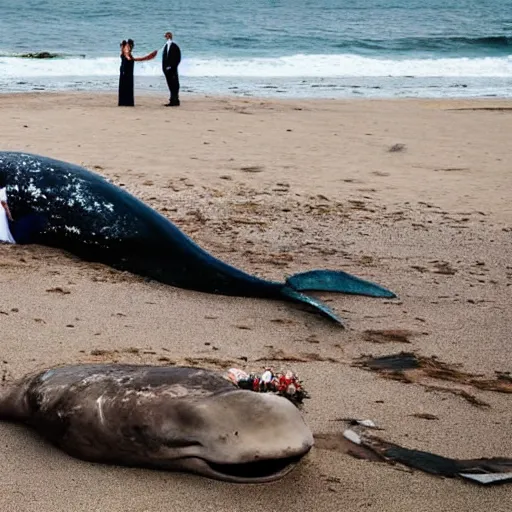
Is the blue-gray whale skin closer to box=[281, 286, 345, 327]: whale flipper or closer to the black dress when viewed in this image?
box=[281, 286, 345, 327]: whale flipper

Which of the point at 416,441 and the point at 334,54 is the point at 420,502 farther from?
the point at 334,54

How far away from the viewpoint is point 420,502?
3.48 metres

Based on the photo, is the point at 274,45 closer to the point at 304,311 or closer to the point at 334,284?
the point at 334,284

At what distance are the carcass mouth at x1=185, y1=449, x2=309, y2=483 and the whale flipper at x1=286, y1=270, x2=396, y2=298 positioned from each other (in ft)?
8.19

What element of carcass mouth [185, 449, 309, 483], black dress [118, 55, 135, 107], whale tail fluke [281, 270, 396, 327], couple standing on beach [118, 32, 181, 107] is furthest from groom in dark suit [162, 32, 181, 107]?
carcass mouth [185, 449, 309, 483]

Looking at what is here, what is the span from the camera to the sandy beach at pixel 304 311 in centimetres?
355

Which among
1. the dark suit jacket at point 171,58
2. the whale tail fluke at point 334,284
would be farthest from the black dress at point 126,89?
the whale tail fluke at point 334,284

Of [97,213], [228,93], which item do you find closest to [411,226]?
[97,213]

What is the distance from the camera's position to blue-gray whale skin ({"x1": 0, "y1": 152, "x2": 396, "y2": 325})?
5.93 meters

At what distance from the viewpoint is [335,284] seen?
19.5 ft

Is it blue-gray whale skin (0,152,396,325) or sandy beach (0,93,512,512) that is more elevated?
blue-gray whale skin (0,152,396,325)

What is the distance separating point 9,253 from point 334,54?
27.9 metres

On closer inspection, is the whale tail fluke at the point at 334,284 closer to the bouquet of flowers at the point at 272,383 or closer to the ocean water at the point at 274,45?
the bouquet of flowers at the point at 272,383

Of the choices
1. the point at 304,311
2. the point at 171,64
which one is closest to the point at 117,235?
the point at 304,311
